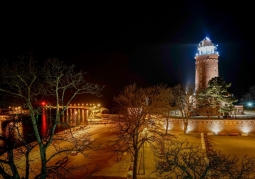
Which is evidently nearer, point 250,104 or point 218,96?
point 218,96

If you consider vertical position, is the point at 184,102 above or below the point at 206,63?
below

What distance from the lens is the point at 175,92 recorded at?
24516 millimetres

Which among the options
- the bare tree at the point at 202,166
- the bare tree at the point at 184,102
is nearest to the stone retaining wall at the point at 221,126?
the bare tree at the point at 184,102

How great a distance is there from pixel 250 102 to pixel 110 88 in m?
51.3

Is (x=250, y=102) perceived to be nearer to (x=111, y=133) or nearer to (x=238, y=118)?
(x=238, y=118)

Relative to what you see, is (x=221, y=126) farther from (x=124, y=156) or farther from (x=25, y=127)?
(x=25, y=127)

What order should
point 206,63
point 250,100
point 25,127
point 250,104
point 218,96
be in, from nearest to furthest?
point 218,96 → point 206,63 → point 25,127 → point 250,104 → point 250,100

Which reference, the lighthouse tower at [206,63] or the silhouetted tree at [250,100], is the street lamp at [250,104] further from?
the lighthouse tower at [206,63]

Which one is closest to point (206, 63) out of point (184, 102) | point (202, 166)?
point (184, 102)

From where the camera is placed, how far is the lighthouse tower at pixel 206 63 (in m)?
28.0

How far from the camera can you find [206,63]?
28.2 metres

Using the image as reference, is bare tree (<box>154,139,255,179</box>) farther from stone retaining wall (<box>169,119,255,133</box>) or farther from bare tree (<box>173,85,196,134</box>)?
stone retaining wall (<box>169,119,255,133</box>)

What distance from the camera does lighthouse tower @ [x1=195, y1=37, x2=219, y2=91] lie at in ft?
92.0

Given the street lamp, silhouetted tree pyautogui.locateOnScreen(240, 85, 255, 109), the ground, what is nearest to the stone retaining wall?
the ground
